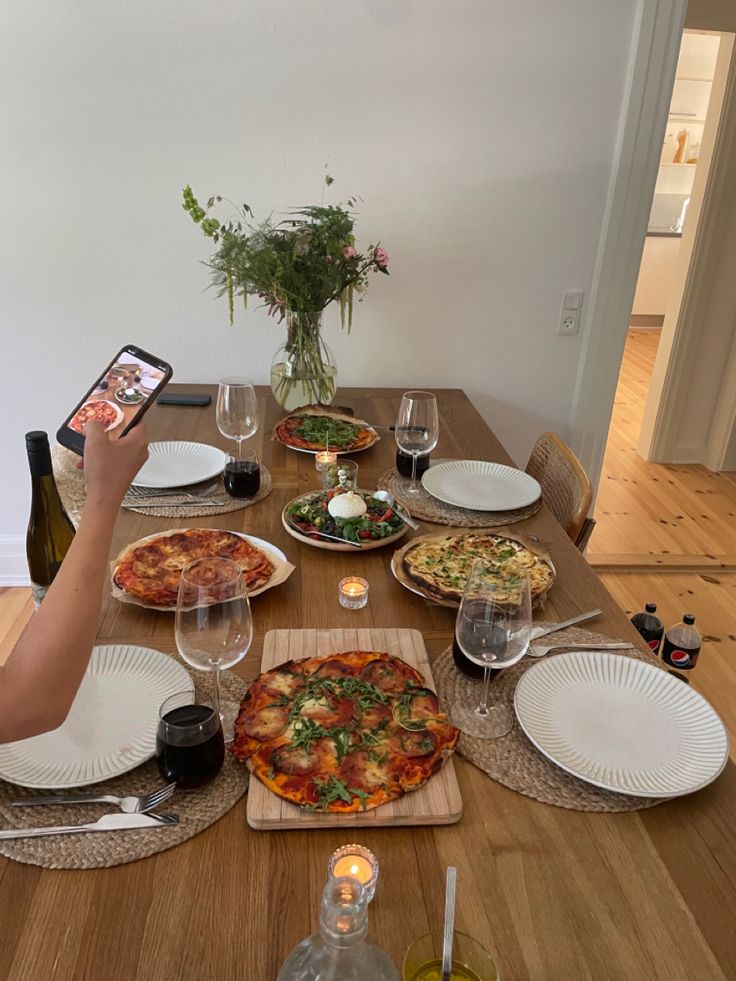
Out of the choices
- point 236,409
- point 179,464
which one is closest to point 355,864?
point 236,409

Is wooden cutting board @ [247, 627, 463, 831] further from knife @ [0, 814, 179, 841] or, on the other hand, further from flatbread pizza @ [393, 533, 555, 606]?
flatbread pizza @ [393, 533, 555, 606]

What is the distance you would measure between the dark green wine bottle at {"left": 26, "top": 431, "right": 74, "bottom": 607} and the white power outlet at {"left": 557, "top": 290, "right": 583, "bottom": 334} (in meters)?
1.82

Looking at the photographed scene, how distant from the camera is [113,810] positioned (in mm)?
833

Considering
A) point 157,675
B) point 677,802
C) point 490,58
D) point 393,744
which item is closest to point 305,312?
point 490,58

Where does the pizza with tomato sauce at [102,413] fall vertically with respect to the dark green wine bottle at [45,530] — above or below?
above

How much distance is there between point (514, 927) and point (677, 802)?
27 cm

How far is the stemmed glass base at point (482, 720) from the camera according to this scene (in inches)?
37.9

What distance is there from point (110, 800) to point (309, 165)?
6.56 feet

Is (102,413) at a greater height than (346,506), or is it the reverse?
(102,413)

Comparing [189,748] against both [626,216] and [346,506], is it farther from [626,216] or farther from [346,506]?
[626,216]

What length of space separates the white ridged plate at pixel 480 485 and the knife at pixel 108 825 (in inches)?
36.6

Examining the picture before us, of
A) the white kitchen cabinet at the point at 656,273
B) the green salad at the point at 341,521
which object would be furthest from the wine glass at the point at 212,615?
the white kitchen cabinet at the point at 656,273

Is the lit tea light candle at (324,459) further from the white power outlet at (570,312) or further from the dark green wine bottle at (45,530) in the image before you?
the white power outlet at (570,312)

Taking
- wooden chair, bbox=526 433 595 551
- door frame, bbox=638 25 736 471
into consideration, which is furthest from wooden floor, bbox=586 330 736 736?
wooden chair, bbox=526 433 595 551
